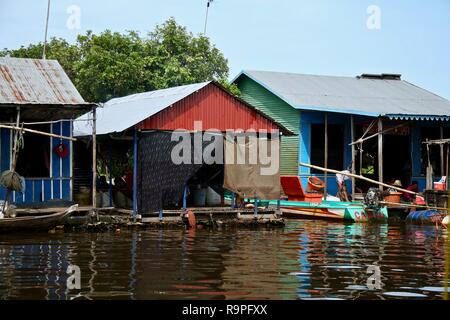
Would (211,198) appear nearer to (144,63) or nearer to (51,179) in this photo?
(51,179)

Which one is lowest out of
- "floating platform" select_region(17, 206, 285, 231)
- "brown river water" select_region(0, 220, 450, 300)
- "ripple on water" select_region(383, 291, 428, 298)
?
"ripple on water" select_region(383, 291, 428, 298)

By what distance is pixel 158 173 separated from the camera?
19.2m

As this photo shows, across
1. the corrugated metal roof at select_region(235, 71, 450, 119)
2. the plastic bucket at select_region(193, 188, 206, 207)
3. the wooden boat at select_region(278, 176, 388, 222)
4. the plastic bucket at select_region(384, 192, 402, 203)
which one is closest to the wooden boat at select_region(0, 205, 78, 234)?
the plastic bucket at select_region(193, 188, 206, 207)

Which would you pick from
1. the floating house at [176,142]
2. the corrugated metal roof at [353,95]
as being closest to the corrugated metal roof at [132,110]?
the floating house at [176,142]

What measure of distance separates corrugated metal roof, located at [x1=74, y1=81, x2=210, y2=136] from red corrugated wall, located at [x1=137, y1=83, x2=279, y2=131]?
21 centimetres

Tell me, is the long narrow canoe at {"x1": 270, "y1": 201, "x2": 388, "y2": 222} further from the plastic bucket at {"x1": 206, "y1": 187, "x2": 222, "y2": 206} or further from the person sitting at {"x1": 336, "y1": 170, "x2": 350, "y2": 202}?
the plastic bucket at {"x1": 206, "y1": 187, "x2": 222, "y2": 206}

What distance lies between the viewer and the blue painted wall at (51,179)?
1842 cm

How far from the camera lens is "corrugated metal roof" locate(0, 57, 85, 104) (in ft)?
58.8

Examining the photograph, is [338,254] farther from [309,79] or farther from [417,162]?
[309,79]

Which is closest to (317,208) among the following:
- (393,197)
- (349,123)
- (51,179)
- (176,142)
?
(393,197)

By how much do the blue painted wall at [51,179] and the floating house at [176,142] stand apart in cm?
120

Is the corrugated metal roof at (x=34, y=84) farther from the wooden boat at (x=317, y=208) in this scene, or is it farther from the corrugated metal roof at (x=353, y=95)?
the corrugated metal roof at (x=353, y=95)
